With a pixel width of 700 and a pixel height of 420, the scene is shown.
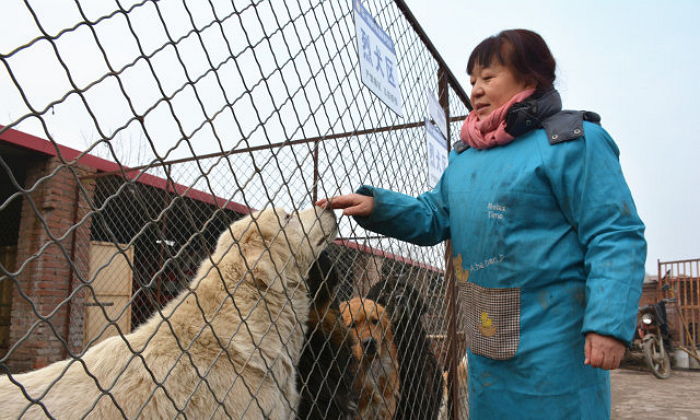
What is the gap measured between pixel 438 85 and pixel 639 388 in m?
9.52

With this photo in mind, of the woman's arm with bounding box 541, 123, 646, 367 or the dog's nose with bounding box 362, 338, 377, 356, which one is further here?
the dog's nose with bounding box 362, 338, 377, 356

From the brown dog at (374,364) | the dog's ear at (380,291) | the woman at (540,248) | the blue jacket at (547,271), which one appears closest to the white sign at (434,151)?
the brown dog at (374,364)

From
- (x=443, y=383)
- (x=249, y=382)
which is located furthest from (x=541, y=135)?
(x=443, y=383)

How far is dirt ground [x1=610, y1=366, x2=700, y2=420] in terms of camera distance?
25.4 feet

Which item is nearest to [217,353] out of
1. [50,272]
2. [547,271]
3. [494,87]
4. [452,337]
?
[547,271]

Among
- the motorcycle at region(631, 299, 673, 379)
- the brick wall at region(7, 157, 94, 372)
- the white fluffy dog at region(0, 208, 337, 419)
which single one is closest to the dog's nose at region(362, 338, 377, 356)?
the white fluffy dog at region(0, 208, 337, 419)

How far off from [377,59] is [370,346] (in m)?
2.01

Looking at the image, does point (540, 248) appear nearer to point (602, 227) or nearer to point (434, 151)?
point (602, 227)

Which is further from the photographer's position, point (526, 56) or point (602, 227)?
point (526, 56)

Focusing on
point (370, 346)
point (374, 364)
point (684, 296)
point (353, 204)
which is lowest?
point (684, 296)

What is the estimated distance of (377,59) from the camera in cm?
264

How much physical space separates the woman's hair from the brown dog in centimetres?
184

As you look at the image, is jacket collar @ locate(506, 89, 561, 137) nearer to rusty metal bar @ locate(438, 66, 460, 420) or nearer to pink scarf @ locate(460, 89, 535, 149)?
pink scarf @ locate(460, 89, 535, 149)

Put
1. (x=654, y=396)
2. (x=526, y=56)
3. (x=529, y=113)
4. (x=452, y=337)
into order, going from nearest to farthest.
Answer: (x=529, y=113) → (x=526, y=56) → (x=452, y=337) → (x=654, y=396)
